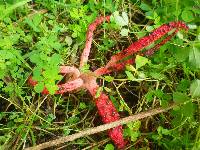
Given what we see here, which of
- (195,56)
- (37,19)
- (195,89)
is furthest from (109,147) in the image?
(37,19)

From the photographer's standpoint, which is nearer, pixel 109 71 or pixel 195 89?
pixel 195 89

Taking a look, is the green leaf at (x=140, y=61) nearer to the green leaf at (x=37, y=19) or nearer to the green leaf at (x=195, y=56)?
the green leaf at (x=195, y=56)

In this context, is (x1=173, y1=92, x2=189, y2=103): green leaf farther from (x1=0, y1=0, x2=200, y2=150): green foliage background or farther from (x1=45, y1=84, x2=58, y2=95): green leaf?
(x1=45, y1=84, x2=58, y2=95): green leaf

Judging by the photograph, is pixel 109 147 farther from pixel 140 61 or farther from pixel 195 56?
pixel 195 56

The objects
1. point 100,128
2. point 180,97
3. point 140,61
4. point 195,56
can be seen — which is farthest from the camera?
point 140,61

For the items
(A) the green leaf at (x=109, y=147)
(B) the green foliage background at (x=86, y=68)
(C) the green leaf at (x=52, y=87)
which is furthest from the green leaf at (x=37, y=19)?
(A) the green leaf at (x=109, y=147)

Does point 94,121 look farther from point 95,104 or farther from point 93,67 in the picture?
point 93,67

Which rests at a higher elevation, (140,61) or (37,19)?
(37,19)

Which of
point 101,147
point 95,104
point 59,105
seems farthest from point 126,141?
point 59,105

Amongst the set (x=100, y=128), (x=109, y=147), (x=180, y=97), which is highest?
(x=180, y=97)

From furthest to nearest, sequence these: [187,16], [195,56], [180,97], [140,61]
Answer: [187,16] → [140,61] → [180,97] → [195,56]
